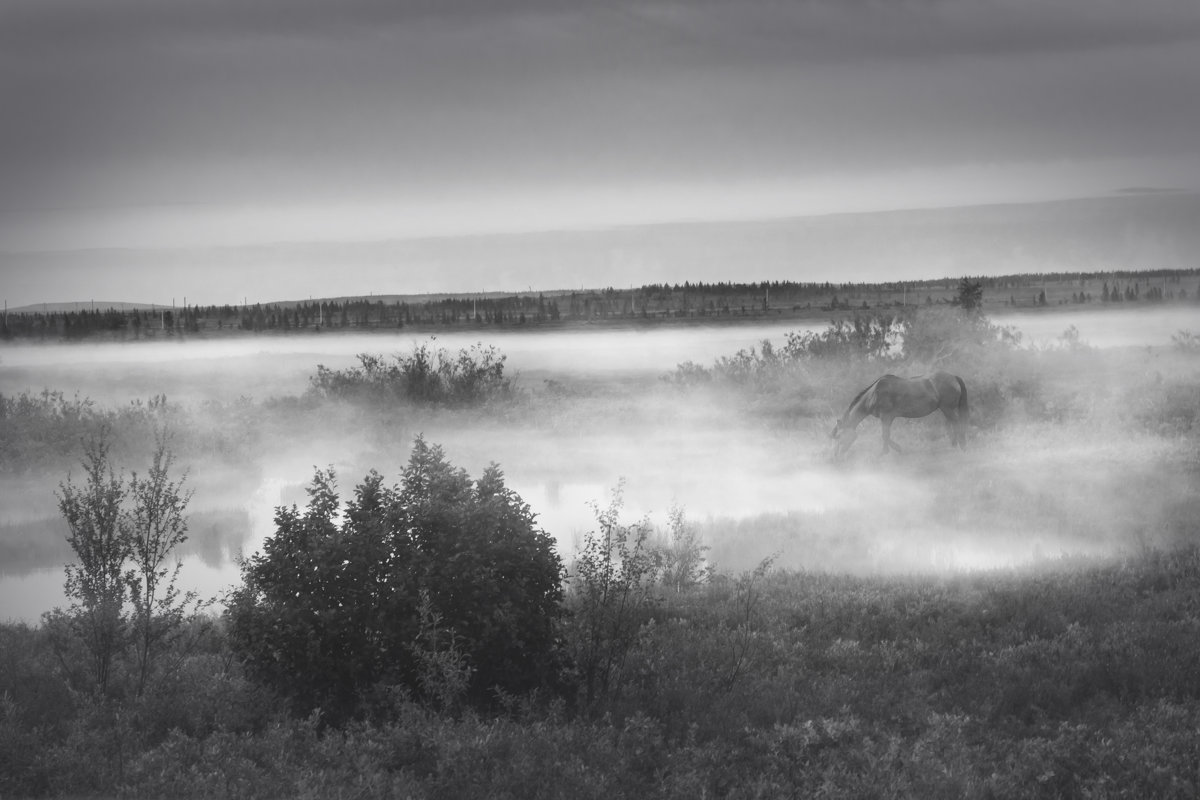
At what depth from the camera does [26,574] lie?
24.0 meters

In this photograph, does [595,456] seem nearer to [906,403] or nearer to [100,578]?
[906,403]

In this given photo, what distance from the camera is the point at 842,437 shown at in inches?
1147

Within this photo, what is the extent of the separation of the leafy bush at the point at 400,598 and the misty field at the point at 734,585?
217 mm

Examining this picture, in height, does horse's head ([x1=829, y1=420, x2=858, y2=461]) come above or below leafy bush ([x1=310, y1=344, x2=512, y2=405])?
below

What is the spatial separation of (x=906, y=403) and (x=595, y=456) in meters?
13.8

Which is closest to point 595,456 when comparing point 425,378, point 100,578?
point 425,378

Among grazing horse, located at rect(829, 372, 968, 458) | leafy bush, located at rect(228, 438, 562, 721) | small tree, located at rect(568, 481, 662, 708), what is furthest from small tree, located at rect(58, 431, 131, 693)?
grazing horse, located at rect(829, 372, 968, 458)

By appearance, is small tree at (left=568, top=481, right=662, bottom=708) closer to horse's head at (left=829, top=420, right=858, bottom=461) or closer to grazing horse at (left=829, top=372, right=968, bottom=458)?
horse's head at (left=829, top=420, right=858, bottom=461)

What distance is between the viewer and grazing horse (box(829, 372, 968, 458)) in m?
28.3

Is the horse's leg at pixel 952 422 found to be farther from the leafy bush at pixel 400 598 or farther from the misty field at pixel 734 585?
the leafy bush at pixel 400 598

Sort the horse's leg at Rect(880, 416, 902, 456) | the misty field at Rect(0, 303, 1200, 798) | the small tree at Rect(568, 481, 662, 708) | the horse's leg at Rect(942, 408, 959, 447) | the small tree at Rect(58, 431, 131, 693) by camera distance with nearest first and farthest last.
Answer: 1. the misty field at Rect(0, 303, 1200, 798)
2. the small tree at Rect(568, 481, 662, 708)
3. the small tree at Rect(58, 431, 131, 693)
4. the horse's leg at Rect(880, 416, 902, 456)
5. the horse's leg at Rect(942, 408, 959, 447)

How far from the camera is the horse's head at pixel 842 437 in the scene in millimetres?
28609

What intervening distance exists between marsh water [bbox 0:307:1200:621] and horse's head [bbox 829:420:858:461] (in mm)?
688

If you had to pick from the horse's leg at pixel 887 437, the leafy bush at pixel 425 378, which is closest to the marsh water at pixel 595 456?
the horse's leg at pixel 887 437
